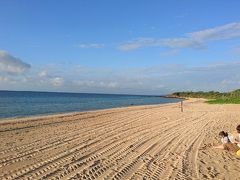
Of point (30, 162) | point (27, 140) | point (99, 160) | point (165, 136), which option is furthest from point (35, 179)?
point (165, 136)

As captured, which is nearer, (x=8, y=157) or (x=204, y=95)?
(x=8, y=157)

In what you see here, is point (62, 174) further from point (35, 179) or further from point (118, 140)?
point (118, 140)

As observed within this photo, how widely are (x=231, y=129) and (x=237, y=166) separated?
893 cm

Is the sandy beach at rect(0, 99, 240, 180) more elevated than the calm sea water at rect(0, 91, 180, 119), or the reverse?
the calm sea water at rect(0, 91, 180, 119)

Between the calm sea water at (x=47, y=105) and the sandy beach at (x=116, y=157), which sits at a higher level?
the calm sea water at (x=47, y=105)

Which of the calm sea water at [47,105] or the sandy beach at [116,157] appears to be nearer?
the sandy beach at [116,157]

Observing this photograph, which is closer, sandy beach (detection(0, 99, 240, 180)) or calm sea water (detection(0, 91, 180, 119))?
sandy beach (detection(0, 99, 240, 180))

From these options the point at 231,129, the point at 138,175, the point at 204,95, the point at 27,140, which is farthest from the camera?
the point at 204,95

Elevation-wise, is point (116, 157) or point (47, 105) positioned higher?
point (47, 105)

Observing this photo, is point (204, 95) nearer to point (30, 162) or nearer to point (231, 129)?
point (231, 129)

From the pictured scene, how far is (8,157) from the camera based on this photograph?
10.2 m

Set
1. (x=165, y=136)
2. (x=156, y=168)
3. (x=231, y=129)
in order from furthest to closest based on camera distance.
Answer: (x=231, y=129) < (x=165, y=136) < (x=156, y=168)

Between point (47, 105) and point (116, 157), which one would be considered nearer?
point (116, 157)

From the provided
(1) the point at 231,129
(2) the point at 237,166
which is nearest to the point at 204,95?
(1) the point at 231,129
